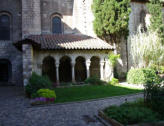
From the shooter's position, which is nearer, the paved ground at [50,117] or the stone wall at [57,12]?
the paved ground at [50,117]

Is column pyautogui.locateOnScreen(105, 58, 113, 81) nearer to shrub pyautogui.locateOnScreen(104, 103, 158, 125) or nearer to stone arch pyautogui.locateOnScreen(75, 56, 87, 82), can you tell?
stone arch pyautogui.locateOnScreen(75, 56, 87, 82)

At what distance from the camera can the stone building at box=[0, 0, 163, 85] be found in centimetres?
1264

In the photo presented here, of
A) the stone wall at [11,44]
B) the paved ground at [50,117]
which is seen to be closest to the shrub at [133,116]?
the paved ground at [50,117]

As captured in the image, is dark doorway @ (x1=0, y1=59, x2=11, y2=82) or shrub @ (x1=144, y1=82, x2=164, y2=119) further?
dark doorway @ (x1=0, y1=59, x2=11, y2=82)

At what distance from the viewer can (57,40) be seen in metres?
13.4

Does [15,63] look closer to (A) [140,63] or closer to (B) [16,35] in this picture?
(B) [16,35]

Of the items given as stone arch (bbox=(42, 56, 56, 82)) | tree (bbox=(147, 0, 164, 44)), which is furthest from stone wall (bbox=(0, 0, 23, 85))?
tree (bbox=(147, 0, 164, 44))

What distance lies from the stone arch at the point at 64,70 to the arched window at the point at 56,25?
381 centimetres

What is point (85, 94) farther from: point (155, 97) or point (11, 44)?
point (11, 44)

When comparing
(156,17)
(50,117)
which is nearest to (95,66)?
(156,17)

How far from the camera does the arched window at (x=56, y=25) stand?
17.1 m

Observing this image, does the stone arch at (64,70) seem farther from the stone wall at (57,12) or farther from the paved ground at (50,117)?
the paved ground at (50,117)

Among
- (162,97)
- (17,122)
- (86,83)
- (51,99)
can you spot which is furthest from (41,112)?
(86,83)

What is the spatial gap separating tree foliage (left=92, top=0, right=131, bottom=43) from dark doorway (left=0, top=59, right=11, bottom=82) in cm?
975
